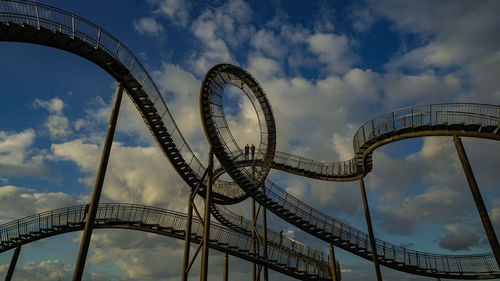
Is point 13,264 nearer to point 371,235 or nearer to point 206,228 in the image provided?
point 206,228

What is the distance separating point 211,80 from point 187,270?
9760 mm

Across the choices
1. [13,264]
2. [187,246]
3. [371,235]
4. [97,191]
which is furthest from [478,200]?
[13,264]

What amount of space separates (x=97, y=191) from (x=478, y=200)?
14.8m

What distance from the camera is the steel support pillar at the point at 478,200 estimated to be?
12.1 metres

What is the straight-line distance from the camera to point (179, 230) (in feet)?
54.6

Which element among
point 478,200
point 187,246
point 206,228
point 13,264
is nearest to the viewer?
point 478,200

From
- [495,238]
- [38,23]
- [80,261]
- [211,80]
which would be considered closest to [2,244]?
[80,261]

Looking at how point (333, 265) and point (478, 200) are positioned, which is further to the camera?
point (333, 265)

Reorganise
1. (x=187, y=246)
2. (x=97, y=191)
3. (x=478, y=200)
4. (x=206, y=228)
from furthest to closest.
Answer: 1. (x=187, y=246)
2. (x=206, y=228)
3. (x=478, y=200)
4. (x=97, y=191)

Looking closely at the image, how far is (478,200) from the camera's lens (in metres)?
12.6

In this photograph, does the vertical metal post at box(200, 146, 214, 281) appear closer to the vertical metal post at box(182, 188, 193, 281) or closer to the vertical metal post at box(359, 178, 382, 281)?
the vertical metal post at box(182, 188, 193, 281)

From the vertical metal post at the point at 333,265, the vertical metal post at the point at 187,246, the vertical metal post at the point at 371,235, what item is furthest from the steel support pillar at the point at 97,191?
the vertical metal post at the point at 371,235

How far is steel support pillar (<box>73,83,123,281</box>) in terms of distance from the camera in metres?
9.24

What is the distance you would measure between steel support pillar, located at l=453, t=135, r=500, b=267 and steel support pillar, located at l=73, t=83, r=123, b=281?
14677mm
